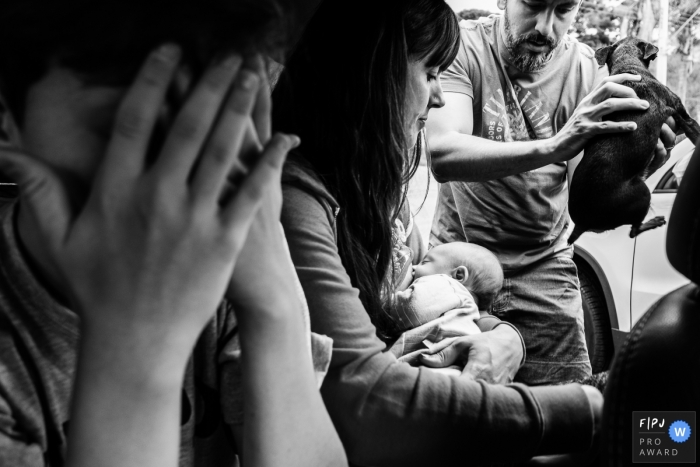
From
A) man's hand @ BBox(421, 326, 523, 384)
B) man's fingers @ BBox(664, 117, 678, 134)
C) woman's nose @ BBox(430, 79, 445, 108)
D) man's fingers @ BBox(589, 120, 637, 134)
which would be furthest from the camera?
man's fingers @ BBox(664, 117, 678, 134)

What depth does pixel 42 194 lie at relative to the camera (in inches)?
20.8

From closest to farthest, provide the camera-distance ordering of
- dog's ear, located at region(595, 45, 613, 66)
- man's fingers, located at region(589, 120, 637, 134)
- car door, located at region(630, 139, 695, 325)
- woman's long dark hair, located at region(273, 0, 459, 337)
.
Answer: woman's long dark hair, located at region(273, 0, 459, 337), man's fingers, located at region(589, 120, 637, 134), dog's ear, located at region(595, 45, 613, 66), car door, located at region(630, 139, 695, 325)

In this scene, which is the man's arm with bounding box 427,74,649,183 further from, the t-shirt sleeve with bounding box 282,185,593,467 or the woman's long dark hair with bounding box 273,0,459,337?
the t-shirt sleeve with bounding box 282,185,593,467

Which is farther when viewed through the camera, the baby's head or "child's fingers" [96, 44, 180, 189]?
the baby's head

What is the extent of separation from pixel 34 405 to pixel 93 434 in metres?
0.21

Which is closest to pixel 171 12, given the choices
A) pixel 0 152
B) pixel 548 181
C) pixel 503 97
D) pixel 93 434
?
pixel 0 152

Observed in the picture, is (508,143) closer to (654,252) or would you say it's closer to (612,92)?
(612,92)

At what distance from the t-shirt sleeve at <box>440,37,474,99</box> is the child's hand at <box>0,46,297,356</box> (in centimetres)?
162

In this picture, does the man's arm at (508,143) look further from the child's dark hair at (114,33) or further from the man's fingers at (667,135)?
the child's dark hair at (114,33)

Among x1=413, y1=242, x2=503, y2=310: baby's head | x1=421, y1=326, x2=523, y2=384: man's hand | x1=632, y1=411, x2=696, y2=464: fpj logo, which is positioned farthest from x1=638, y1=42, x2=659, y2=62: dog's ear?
x1=632, y1=411, x2=696, y2=464: fpj logo

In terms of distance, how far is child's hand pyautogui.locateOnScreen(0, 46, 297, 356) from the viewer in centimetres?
51

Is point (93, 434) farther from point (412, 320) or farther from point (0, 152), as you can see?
point (412, 320)

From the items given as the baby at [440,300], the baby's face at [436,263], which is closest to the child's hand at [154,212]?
the baby at [440,300]

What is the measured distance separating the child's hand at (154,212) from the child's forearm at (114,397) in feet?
0.04
